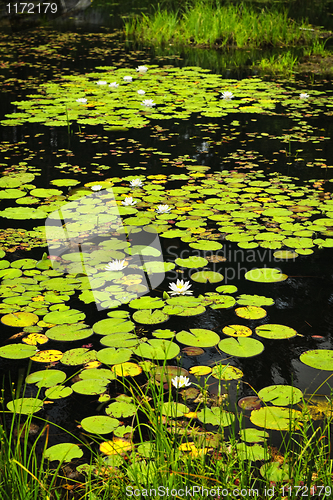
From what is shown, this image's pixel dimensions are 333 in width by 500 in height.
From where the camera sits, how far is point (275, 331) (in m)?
2.02

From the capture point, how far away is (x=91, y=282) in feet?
7.68

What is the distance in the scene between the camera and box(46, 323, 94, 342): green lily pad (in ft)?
6.30

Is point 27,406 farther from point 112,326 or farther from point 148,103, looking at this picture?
point 148,103

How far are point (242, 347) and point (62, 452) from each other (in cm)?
79

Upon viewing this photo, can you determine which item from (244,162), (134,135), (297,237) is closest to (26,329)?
(297,237)

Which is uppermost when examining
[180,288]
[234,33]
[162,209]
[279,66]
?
[234,33]

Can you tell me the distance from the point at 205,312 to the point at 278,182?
1791 mm

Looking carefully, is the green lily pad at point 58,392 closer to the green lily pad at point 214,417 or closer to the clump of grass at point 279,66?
the green lily pad at point 214,417

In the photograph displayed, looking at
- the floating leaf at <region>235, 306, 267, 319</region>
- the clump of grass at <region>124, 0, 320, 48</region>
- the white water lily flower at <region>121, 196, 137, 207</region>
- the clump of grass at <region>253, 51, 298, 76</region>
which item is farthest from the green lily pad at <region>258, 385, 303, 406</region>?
the clump of grass at <region>124, 0, 320, 48</region>

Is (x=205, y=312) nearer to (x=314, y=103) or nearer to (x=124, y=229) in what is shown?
(x=124, y=229)

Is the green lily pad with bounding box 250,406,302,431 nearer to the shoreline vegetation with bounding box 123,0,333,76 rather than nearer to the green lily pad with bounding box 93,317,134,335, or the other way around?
the green lily pad with bounding box 93,317,134,335

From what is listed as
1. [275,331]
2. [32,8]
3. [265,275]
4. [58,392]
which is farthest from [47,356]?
[32,8]

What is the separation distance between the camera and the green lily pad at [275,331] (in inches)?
78.2

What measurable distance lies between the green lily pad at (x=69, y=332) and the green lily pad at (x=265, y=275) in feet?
2.96
